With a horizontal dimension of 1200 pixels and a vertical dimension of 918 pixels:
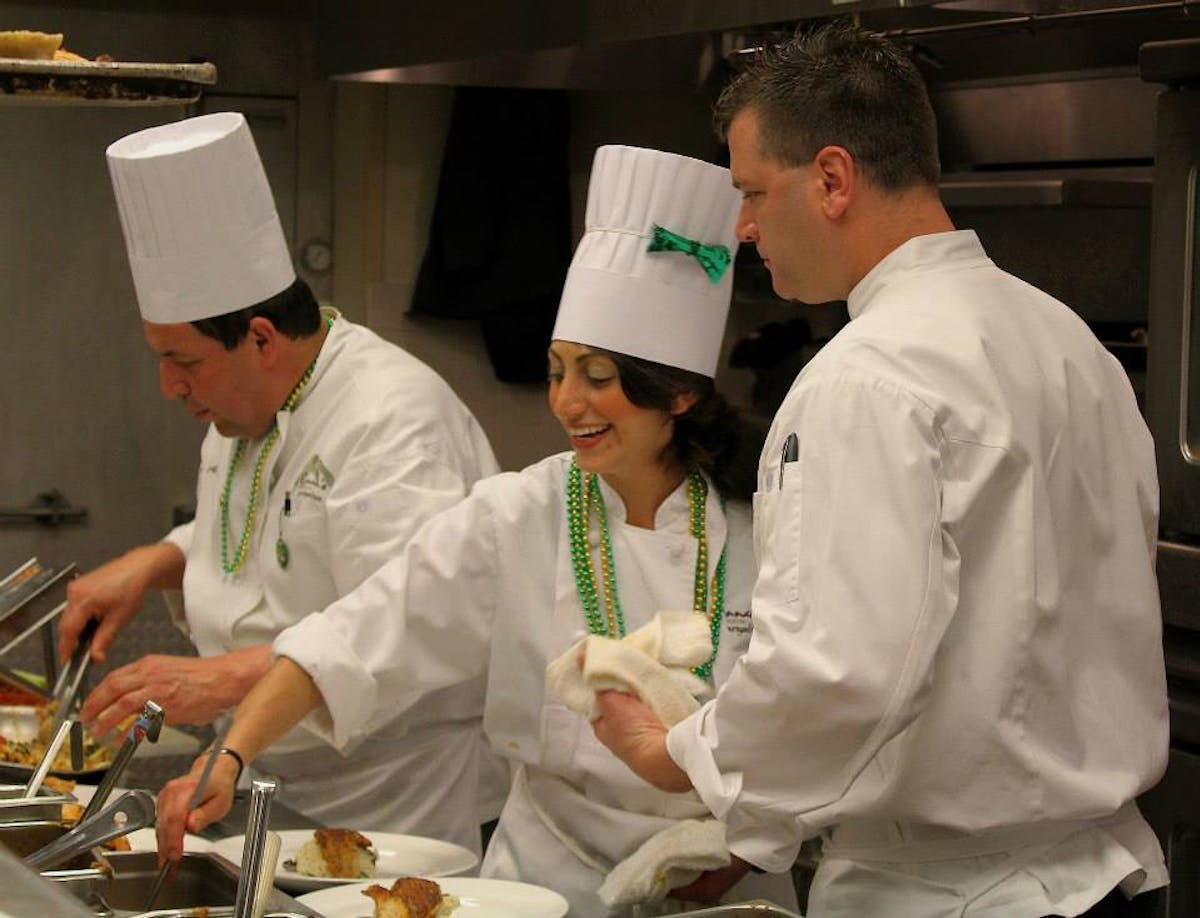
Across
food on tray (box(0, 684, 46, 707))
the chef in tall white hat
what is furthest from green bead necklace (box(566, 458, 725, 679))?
food on tray (box(0, 684, 46, 707))

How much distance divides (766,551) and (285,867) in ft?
2.37

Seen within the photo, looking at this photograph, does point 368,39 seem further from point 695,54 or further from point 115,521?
point 115,521

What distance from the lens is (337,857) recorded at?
2.03 m

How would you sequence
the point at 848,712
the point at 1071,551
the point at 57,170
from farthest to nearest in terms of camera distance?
the point at 57,170, the point at 1071,551, the point at 848,712

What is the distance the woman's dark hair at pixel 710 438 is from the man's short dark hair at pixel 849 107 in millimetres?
527

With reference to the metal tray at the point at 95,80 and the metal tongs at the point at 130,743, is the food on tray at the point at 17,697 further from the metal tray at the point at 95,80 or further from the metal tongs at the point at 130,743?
the metal tray at the point at 95,80

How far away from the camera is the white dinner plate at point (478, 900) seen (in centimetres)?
187

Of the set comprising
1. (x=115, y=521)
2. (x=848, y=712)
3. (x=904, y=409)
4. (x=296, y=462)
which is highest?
(x=904, y=409)

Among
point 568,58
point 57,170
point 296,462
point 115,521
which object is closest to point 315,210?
point 57,170

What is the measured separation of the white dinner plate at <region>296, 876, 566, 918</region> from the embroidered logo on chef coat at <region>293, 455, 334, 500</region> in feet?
2.71

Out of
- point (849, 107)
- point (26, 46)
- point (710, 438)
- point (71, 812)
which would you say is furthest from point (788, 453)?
point (71, 812)

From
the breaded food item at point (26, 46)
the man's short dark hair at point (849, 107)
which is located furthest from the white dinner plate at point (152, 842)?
the man's short dark hair at point (849, 107)

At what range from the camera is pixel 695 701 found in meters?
1.99

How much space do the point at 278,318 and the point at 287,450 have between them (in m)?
0.21
